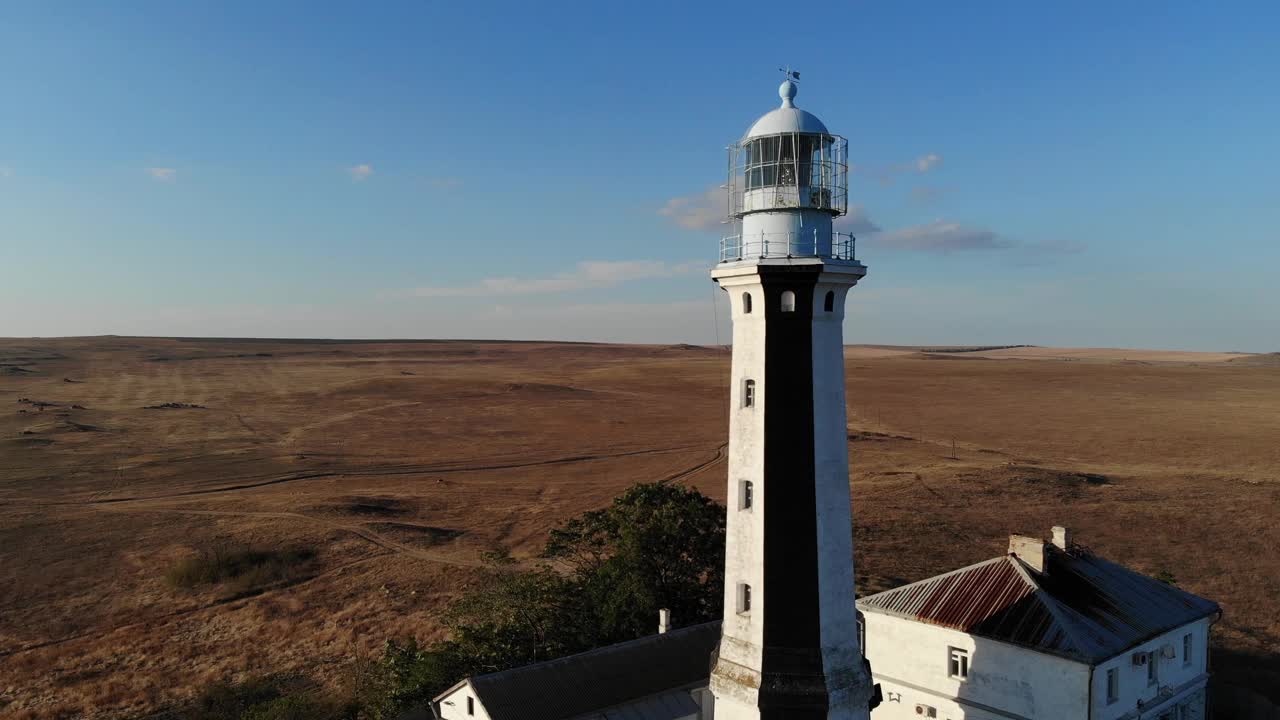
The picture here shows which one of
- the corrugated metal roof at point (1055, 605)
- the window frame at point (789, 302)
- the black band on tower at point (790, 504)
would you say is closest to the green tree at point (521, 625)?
the corrugated metal roof at point (1055, 605)

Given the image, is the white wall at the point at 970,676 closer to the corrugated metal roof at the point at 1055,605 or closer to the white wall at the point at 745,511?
the corrugated metal roof at the point at 1055,605

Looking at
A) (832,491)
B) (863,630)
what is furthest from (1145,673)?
(832,491)

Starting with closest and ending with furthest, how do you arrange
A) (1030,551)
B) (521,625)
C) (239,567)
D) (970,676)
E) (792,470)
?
1. (792,470)
2. (970,676)
3. (1030,551)
4. (521,625)
5. (239,567)

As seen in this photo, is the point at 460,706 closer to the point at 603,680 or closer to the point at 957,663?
the point at 603,680

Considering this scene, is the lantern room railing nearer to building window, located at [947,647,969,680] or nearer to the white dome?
the white dome

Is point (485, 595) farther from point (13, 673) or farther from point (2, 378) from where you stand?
point (2, 378)

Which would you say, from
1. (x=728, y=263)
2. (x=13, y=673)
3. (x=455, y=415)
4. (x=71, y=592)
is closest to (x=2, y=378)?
(x=455, y=415)

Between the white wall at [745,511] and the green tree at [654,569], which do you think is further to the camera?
the green tree at [654,569]
